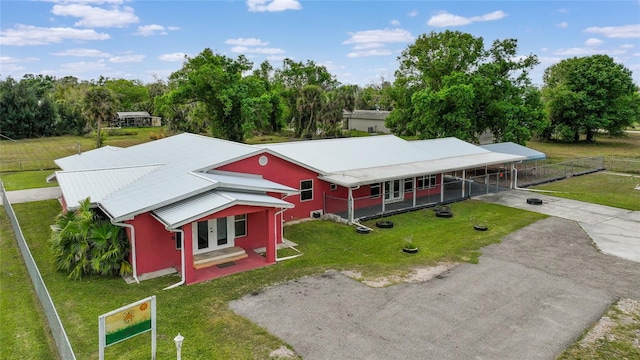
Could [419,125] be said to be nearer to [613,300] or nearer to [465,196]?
[465,196]

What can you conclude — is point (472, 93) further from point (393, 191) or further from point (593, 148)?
point (593, 148)

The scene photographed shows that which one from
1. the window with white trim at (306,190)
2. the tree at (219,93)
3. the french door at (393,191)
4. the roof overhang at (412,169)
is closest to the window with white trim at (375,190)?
the french door at (393,191)

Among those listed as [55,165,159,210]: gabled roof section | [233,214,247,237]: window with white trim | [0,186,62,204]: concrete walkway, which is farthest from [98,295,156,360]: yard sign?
[0,186,62,204]: concrete walkway

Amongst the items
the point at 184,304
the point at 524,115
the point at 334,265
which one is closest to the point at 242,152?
the point at 334,265

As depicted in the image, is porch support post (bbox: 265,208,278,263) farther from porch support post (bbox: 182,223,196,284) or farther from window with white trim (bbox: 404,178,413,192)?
window with white trim (bbox: 404,178,413,192)

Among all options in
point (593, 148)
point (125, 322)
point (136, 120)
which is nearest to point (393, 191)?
point (125, 322)

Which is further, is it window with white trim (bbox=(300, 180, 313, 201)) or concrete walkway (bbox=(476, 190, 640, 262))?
window with white trim (bbox=(300, 180, 313, 201))
